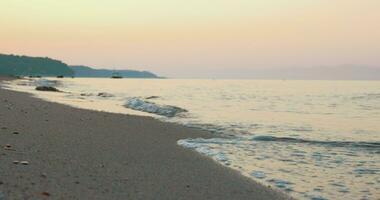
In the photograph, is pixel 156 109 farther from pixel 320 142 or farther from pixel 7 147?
pixel 7 147

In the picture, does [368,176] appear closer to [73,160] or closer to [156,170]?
[156,170]

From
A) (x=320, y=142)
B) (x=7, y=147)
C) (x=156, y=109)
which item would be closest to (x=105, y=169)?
(x=7, y=147)

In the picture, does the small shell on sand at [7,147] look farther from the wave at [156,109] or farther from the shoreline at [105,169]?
the wave at [156,109]

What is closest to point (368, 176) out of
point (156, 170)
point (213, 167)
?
point (213, 167)

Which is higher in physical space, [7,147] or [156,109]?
[7,147]

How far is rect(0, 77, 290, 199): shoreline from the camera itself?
7211mm

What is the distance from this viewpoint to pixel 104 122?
19484mm

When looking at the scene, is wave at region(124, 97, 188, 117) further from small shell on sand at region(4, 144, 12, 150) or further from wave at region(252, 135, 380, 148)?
small shell on sand at region(4, 144, 12, 150)

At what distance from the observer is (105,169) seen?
9.13m

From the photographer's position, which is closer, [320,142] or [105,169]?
[105,169]

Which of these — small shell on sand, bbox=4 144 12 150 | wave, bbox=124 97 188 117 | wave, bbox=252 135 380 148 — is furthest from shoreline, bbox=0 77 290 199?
wave, bbox=124 97 188 117

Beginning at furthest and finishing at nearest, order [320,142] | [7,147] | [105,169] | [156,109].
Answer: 1. [156,109]
2. [320,142]
3. [7,147]
4. [105,169]

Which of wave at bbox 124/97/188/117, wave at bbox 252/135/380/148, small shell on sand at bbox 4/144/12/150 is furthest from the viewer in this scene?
wave at bbox 124/97/188/117

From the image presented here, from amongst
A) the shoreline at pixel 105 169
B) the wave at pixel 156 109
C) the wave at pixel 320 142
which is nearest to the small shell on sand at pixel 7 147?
the shoreline at pixel 105 169
